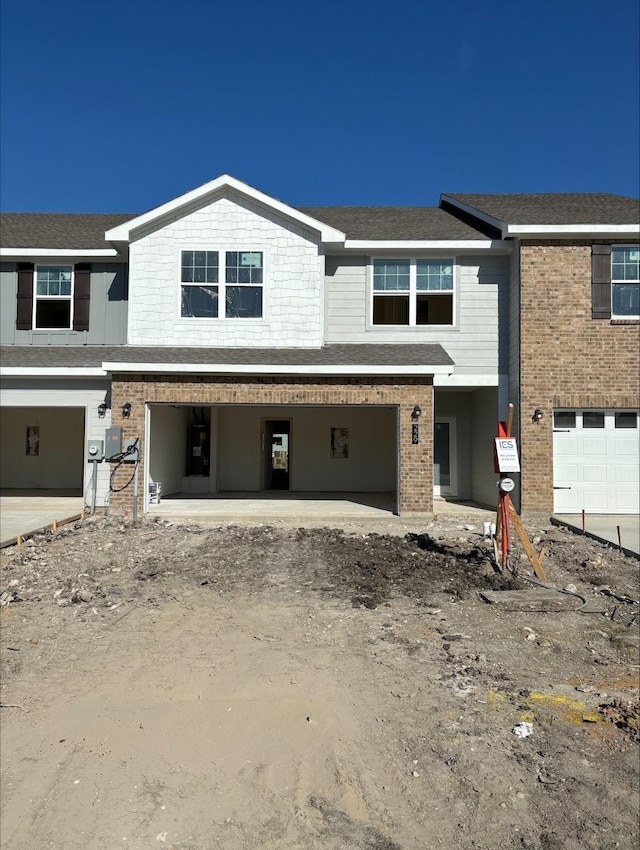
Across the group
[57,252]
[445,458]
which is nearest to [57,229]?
[57,252]

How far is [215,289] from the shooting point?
41.3ft

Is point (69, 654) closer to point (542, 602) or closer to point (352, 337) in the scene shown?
point (542, 602)

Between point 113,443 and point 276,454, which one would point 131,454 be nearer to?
point 113,443

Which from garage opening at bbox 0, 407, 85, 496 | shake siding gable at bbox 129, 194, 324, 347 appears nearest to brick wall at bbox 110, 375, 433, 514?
shake siding gable at bbox 129, 194, 324, 347

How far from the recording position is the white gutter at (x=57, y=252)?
42.8 ft

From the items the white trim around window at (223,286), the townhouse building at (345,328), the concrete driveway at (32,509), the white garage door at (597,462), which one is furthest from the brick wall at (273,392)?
the white garage door at (597,462)

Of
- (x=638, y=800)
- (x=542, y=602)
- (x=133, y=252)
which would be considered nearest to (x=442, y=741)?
(x=638, y=800)

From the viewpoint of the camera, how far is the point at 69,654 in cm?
498

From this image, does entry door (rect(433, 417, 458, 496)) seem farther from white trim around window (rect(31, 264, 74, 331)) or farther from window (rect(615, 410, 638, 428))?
white trim around window (rect(31, 264, 74, 331))

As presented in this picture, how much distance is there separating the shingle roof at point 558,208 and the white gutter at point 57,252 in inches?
349

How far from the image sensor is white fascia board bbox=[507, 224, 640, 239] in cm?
1184

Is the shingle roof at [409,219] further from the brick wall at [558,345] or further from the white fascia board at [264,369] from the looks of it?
the white fascia board at [264,369]

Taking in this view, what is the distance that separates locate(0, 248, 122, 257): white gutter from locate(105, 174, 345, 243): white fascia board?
75 centimetres

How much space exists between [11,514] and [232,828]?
34.2 ft
